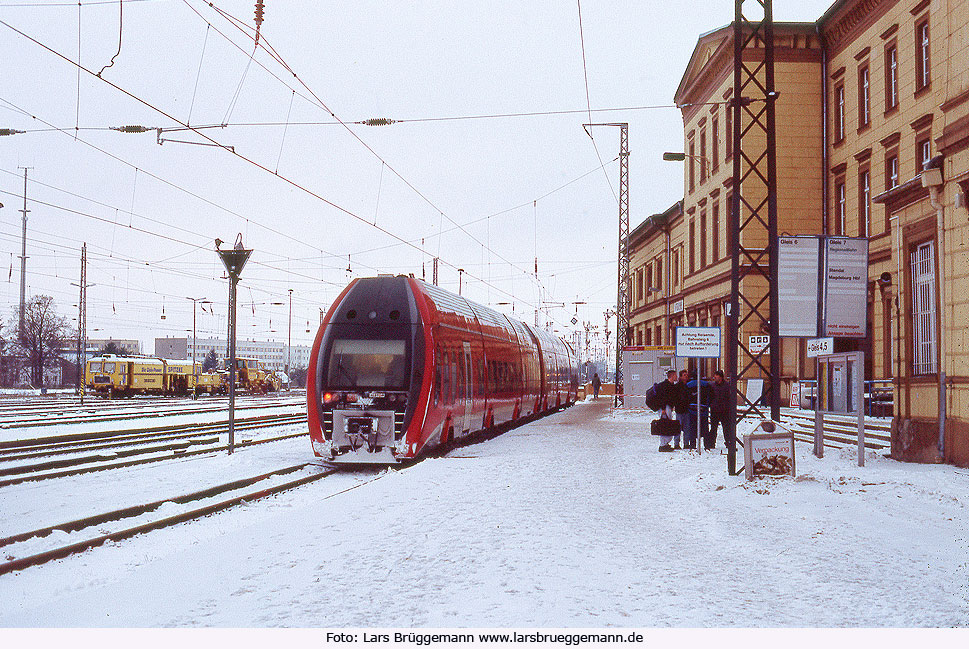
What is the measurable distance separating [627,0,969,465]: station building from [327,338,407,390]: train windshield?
8051 mm

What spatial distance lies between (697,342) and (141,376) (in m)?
44.3

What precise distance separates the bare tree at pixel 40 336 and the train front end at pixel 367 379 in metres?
57.2

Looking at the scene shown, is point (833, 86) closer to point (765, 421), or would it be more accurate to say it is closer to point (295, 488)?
point (765, 421)

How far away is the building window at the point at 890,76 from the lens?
26.8 meters

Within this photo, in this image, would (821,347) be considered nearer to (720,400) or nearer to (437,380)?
(720,400)

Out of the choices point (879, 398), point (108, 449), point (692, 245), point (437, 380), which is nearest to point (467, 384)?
point (437, 380)

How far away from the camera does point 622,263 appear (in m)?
38.5

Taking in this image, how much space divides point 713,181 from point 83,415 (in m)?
25.9

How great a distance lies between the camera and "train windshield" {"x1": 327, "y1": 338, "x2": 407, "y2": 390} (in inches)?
578

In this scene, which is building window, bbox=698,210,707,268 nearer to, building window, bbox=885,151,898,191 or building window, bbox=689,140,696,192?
building window, bbox=689,140,696,192

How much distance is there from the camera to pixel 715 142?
126ft

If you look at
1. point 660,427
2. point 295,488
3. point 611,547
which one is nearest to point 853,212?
point 660,427

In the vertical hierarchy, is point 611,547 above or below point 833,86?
below

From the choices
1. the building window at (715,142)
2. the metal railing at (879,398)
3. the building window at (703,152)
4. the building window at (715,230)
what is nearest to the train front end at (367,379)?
the metal railing at (879,398)
